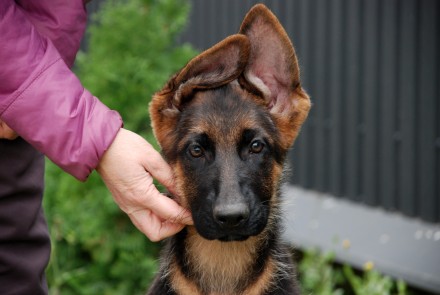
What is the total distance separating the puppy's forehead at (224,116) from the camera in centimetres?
403

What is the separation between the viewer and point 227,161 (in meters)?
Answer: 3.96

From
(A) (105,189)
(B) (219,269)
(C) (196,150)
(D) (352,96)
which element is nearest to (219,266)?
(B) (219,269)

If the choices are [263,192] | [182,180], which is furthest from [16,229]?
[263,192]

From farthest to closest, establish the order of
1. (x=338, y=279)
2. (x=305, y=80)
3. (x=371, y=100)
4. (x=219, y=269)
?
(x=305, y=80)
(x=371, y=100)
(x=338, y=279)
(x=219, y=269)

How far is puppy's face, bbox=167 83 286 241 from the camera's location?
3891mm

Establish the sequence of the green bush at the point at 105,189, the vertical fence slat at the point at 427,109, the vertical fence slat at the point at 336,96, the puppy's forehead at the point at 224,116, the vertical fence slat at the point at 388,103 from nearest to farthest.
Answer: the puppy's forehead at the point at 224,116 < the green bush at the point at 105,189 < the vertical fence slat at the point at 427,109 < the vertical fence slat at the point at 388,103 < the vertical fence slat at the point at 336,96

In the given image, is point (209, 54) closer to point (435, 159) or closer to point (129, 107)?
point (129, 107)

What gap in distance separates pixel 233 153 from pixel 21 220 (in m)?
0.99

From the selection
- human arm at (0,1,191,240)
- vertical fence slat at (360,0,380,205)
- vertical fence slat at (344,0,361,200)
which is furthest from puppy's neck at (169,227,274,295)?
vertical fence slat at (344,0,361,200)

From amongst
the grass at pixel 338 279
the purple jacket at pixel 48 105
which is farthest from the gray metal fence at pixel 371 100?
Result: the purple jacket at pixel 48 105

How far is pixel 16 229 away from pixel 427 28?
4.12 m

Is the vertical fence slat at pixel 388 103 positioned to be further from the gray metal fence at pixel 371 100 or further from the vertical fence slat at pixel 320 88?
the vertical fence slat at pixel 320 88

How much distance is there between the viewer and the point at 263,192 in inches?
162

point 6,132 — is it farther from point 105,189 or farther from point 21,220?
point 105,189
